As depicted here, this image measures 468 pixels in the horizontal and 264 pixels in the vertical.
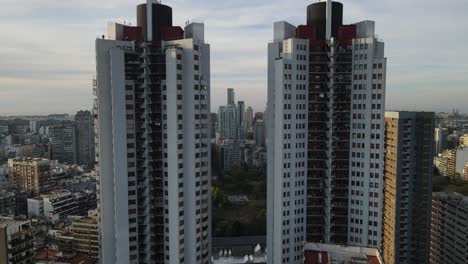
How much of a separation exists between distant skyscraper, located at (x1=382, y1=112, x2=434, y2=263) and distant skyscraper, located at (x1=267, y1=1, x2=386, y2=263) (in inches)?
331

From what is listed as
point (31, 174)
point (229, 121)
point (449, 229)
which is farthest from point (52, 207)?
point (229, 121)

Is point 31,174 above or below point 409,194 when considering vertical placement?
below

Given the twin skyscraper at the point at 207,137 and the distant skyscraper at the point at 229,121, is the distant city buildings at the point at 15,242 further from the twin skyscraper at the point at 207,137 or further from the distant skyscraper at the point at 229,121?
the distant skyscraper at the point at 229,121

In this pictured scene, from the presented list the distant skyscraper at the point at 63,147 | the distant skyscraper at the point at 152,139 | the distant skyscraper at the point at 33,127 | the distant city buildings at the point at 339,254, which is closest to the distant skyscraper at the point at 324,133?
the distant city buildings at the point at 339,254

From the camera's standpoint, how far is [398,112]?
34.0 m

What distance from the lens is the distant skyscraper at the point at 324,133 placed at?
85.9 ft

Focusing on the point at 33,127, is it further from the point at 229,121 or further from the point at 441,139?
the point at 441,139

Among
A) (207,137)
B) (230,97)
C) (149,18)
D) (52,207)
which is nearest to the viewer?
(149,18)

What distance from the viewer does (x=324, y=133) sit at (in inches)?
1084

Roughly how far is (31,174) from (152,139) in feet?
154

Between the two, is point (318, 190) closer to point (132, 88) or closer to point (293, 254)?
point (293, 254)

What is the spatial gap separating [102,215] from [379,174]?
19365mm

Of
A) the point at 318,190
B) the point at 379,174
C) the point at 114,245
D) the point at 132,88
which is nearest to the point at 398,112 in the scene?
the point at 379,174

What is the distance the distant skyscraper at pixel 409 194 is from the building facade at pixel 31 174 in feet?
177
